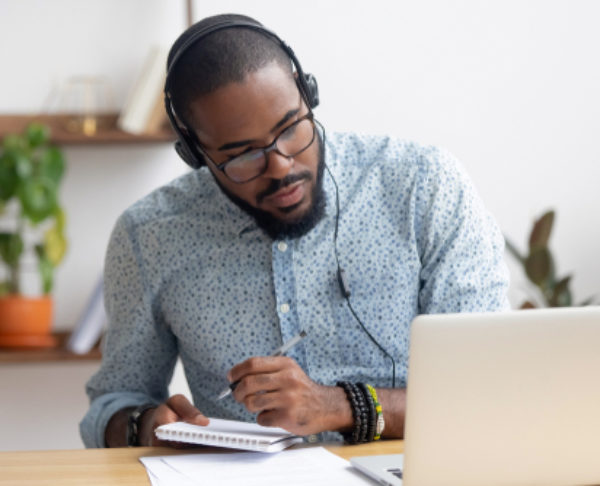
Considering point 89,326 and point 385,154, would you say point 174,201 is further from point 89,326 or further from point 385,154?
point 89,326

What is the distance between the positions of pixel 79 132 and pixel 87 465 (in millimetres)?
1589

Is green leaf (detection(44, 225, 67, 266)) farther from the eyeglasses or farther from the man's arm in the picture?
the man's arm

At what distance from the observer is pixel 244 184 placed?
147 cm

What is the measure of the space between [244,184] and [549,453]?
2.48 ft

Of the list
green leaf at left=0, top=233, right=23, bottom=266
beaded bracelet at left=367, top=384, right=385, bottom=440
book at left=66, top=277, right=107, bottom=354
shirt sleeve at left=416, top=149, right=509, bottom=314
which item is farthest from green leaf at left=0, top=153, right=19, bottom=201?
beaded bracelet at left=367, top=384, right=385, bottom=440

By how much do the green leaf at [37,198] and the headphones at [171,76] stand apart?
108 centimetres

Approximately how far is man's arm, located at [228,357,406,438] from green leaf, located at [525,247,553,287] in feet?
4.27

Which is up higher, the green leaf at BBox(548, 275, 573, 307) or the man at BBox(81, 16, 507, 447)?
the man at BBox(81, 16, 507, 447)

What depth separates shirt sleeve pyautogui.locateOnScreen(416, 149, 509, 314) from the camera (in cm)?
145

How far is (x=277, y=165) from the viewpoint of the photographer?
4.62 ft

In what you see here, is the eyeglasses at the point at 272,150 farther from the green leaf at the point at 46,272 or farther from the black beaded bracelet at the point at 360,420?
the green leaf at the point at 46,272

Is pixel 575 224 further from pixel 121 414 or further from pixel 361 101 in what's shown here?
pixel 121 414

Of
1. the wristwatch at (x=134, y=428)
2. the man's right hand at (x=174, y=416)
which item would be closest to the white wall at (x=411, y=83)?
the wristwatch at (x=134, y=428)

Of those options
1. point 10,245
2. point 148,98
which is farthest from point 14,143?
point 148,98
